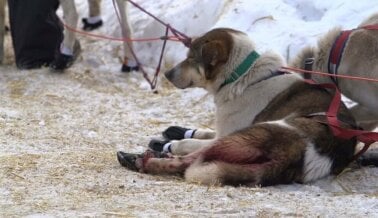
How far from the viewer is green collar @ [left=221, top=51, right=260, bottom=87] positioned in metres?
4.93

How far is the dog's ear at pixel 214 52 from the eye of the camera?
4891 millimetres

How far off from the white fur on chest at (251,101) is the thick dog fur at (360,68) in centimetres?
33

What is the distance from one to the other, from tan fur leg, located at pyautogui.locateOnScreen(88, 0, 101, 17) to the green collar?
461 centimetres

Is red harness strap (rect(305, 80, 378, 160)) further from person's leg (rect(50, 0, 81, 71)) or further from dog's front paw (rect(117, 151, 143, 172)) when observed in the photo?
person's leg (rect(50, 0, 81, 71))

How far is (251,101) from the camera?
16.2 ft

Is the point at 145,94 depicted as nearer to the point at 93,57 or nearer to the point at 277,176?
the point at 93,57

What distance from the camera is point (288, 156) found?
4195 millimetres

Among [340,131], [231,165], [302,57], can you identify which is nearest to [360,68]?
[302,57]

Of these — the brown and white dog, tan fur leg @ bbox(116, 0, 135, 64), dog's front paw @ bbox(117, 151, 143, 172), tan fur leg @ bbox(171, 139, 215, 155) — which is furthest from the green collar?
tan fur leg @ bbox(116, 0, 135, 64)

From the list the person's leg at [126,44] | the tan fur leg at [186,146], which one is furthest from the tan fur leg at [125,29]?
the tan fur leg at [186,146]

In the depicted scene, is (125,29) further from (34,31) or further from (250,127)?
(250,127)

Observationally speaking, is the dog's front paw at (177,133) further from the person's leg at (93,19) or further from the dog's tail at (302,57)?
the person's leg at (93,19)

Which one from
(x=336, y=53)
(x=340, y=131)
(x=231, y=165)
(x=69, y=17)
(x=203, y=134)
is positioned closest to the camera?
(x=231, y=165)

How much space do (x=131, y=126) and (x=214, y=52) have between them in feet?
5.03
